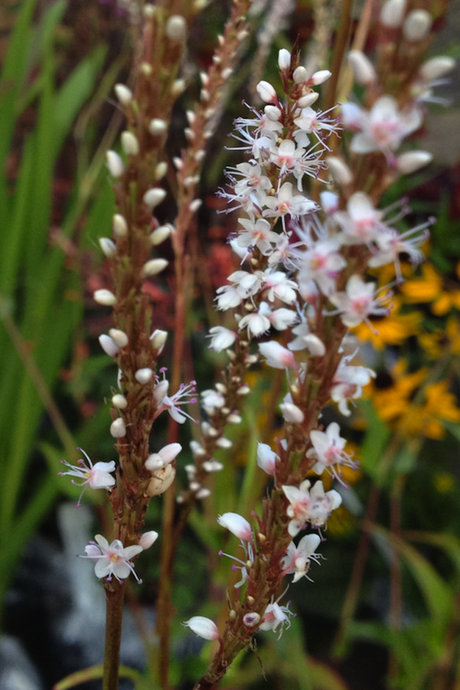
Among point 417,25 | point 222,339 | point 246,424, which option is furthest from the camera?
point 246,424

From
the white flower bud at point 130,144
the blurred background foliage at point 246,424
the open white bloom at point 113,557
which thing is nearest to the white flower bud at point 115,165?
the white flower bud at point 130,144

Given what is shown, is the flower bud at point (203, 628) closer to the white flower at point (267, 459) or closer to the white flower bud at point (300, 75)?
the white flower at point (267, 459)

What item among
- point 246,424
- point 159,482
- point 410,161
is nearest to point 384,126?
point 410,161

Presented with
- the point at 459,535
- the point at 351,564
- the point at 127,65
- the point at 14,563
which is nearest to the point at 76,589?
the point at 14,563

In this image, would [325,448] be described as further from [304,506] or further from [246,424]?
[246,424]

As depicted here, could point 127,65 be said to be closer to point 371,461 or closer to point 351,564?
point 371,461
